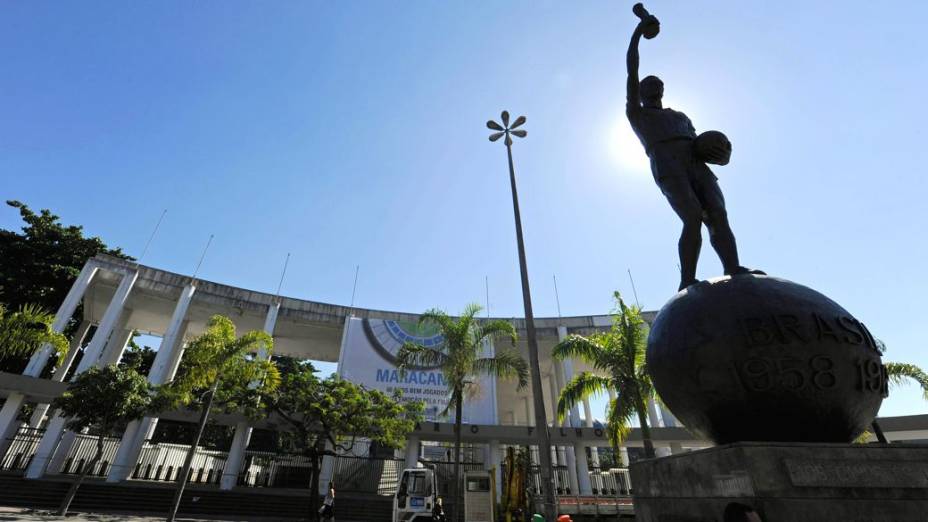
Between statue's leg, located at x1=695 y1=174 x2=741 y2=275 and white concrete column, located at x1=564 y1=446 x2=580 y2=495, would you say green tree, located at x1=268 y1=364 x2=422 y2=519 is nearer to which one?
white concrete column, located at x1=564 y1=446 x2=580 y2=495

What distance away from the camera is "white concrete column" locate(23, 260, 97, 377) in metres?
21.3

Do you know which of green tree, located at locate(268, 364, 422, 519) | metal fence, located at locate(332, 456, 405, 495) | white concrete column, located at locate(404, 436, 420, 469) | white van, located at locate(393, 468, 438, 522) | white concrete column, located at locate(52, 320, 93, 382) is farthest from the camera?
white concrete column, located at locate(52, 320, 93, 382)

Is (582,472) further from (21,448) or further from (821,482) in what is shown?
(21,448)

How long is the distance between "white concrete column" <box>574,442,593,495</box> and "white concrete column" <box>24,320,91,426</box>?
24160mm

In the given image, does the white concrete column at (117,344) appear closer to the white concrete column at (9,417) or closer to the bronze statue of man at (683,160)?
the white concrete column at (9,417)

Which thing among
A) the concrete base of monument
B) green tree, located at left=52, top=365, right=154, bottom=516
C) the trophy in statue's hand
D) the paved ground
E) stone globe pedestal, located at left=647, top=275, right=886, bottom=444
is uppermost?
the trophy in statue's hand

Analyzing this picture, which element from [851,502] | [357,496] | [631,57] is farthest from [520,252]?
[357,496]

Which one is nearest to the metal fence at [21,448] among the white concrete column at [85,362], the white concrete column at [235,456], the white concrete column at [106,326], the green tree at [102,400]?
the white concrete column at [85,362]

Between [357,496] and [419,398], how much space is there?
6425 mm

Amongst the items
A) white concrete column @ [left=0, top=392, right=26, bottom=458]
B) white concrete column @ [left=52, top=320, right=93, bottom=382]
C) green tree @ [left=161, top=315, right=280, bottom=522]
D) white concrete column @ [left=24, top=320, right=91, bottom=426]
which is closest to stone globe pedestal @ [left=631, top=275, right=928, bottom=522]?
green tree @ [left=161, top=315, right=280, bottom=522]

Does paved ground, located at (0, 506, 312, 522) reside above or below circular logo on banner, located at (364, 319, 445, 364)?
below

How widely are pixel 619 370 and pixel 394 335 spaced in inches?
665

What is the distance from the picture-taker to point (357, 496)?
68.0 feet

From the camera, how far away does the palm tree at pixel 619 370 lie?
44.3 feet
